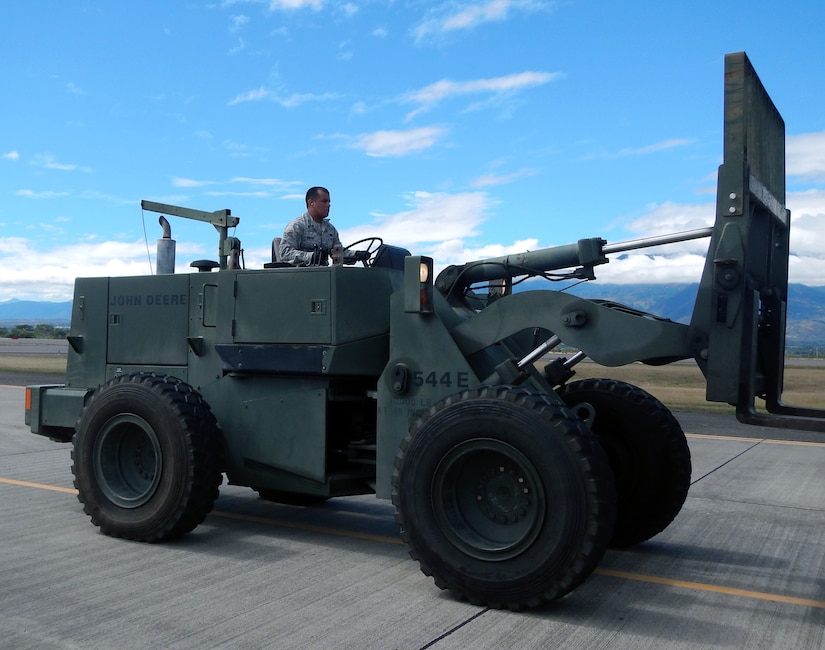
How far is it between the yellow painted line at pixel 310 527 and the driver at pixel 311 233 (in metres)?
2.02

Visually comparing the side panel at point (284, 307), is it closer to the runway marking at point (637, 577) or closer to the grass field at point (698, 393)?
the runway marking at point (637, 577)

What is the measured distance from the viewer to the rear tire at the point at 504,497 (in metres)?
4.20

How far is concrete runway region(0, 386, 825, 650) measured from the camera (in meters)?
4.06

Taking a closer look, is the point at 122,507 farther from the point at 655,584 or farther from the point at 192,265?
the point at 655,584

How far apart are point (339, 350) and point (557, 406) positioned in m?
1.73

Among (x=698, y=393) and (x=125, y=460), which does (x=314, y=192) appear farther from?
(x=698, y=393)

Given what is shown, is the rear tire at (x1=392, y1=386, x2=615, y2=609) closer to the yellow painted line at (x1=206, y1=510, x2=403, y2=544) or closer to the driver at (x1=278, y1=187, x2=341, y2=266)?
the yellow painted line at (x1=206, y1=510, x2=403, y2=544)

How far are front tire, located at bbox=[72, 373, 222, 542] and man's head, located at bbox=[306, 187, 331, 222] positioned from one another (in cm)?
176

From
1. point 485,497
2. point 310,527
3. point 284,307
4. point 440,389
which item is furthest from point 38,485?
point 485,497

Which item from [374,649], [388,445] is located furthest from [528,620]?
[388,445]

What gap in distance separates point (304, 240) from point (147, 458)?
204cm

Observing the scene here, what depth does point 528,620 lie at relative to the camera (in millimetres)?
4281

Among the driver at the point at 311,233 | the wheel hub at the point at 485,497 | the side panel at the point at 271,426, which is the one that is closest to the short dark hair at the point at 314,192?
the driver at the point at 311,233

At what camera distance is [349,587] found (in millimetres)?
4852
